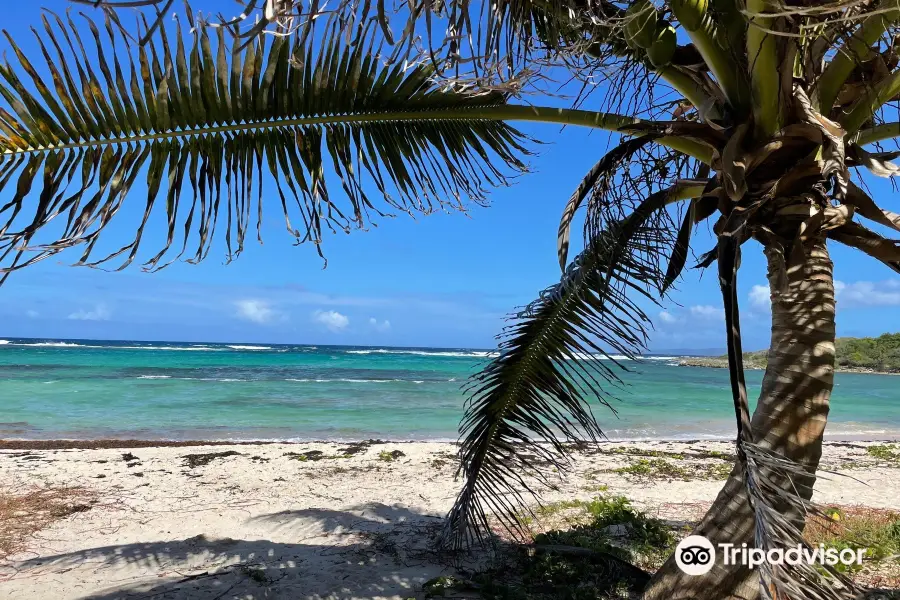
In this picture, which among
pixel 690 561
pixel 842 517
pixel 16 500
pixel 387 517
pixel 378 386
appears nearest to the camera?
pixel 690 561

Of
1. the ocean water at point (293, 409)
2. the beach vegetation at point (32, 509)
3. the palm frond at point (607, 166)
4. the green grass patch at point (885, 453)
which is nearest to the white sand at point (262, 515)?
the beach vegetation at point (32, 509)

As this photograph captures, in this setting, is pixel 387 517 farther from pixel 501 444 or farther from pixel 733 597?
pixel 733 597

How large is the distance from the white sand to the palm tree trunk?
1.55 meters

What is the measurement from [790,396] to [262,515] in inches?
210

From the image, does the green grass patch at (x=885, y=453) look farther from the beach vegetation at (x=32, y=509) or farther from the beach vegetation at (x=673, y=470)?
the beach vegetation at (x=32, y=509)

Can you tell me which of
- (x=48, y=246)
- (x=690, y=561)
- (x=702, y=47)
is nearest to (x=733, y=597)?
(x=690, y=561)

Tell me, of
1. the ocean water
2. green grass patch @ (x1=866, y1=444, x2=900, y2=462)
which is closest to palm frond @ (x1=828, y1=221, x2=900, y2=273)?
the ocean water

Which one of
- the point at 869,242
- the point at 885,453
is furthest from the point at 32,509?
the point at 885,453

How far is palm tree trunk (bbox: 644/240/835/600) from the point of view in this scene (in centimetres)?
255

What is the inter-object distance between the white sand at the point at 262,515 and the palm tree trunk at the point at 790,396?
61.1 inches

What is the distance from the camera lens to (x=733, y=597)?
2.67 metres

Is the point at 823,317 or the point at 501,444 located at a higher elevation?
the point at 823,317

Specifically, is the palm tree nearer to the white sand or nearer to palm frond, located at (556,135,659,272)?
palm frond, located at (556,135,659,272)

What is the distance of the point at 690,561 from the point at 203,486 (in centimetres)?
681
